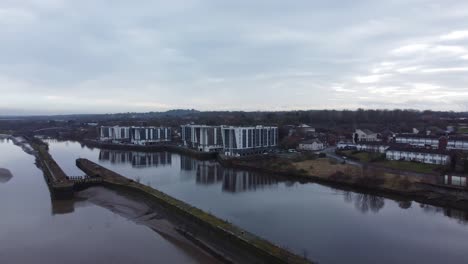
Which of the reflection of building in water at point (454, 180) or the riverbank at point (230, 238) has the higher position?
the reflection of building in water at point (454, 180)

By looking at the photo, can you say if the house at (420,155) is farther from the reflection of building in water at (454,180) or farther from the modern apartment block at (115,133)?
the modern apartment block at (115,133)

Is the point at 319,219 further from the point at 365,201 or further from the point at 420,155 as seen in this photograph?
the point at 420,155

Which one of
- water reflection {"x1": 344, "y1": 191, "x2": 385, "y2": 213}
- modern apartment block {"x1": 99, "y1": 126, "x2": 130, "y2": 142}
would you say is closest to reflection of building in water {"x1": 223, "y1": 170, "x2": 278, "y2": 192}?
water reflection {"x1": 344, "y1": 191, "x2": 385, "y2": 213}

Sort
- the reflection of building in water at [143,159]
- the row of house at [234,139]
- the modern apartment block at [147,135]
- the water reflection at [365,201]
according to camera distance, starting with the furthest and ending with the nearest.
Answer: the modern apartment block at [147,135]
the row of house at [234,139]
the reflection of building in water at [143,159]
the water reflection at [365,201]

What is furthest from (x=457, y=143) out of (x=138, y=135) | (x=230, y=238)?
(x=138, y=135)

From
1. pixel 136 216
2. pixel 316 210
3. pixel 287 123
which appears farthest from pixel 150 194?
pixel 287 123

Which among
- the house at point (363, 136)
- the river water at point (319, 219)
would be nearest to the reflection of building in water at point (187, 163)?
the river water at point (319, 219)

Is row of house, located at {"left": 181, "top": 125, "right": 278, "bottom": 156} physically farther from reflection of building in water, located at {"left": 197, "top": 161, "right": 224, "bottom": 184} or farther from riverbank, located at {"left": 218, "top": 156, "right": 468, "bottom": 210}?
riverbank, located at {"left": 218, "top": 156, "right": 468, "bottom": 210}

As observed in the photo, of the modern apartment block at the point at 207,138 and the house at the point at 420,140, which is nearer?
the house at the point at 420,140
